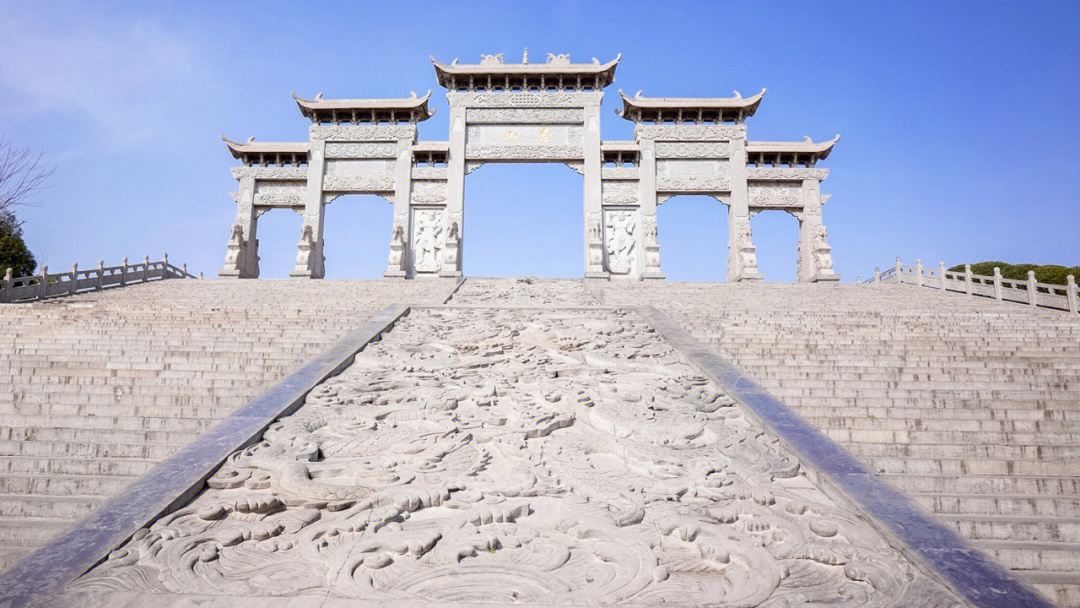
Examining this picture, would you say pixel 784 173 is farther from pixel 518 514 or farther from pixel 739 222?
pixel 518 514

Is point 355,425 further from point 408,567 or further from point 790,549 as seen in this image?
point 790,549

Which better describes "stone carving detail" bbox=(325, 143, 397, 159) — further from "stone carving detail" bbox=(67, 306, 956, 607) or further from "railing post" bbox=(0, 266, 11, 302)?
"stone carving detail" bbox=(67, 306, 956, 607)

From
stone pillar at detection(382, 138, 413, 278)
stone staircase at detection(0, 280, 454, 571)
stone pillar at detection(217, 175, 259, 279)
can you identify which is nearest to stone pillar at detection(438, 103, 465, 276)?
stone pillar at detection(382, 138, 413, 278)

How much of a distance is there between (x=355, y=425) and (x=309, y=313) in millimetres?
5229

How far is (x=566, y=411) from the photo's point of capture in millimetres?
4688

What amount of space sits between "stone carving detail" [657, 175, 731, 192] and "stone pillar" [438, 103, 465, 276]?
6449 millimetres

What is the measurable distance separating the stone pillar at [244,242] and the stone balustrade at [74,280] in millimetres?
1766

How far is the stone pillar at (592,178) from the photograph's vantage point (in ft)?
64.5

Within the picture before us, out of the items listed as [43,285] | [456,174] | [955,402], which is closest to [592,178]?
[456,174]

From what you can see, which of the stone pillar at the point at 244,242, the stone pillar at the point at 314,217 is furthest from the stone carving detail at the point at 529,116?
the stone pillar at the point at 244,242

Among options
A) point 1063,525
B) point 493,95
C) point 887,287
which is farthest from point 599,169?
point 1063,525

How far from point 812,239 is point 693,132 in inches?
204

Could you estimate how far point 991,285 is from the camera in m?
13.8

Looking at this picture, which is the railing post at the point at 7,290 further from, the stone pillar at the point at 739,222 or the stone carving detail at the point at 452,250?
the stone pillar at the point at 739,222
